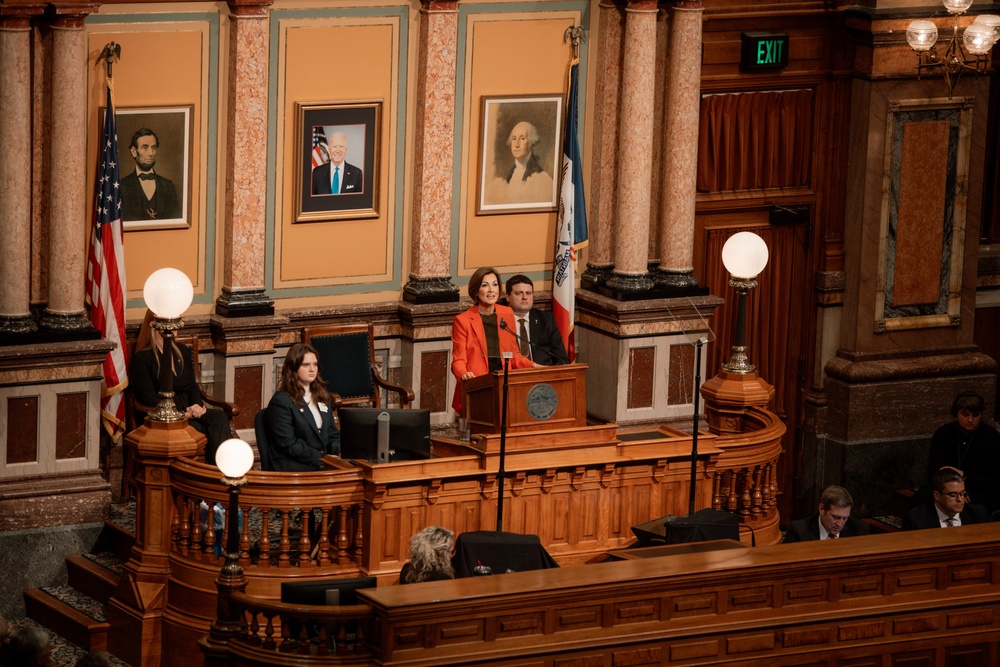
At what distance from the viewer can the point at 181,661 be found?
10.4m

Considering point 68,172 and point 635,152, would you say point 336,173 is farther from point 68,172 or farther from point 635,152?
point 635,152

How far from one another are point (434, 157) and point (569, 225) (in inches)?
38.1

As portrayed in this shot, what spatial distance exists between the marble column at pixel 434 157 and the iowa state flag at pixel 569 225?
0.69m

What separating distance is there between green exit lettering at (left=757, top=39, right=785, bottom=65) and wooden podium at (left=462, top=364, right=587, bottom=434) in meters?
3.43

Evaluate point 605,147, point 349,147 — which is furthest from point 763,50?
point 349,147

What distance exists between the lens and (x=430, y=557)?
30.9 ft

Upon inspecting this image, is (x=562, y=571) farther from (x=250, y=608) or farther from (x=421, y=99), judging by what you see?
(x=421, y=99)

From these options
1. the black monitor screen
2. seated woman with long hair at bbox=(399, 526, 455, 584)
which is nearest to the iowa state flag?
seated woman with long hair at bbox=(399, 526, 455, 584)

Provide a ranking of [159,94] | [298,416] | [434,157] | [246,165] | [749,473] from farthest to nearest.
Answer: [434,157], [246,165], [159,94], [749,473], [298,416]

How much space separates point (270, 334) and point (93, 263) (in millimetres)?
1132

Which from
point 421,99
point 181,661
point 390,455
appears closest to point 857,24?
point 421,99

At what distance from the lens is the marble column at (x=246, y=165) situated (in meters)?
11.8

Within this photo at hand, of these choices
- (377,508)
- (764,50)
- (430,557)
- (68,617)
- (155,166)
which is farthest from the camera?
(764,50)

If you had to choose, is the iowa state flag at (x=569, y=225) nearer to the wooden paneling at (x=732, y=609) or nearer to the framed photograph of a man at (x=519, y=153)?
the framed photograph of a man at (x=519, y=153)
